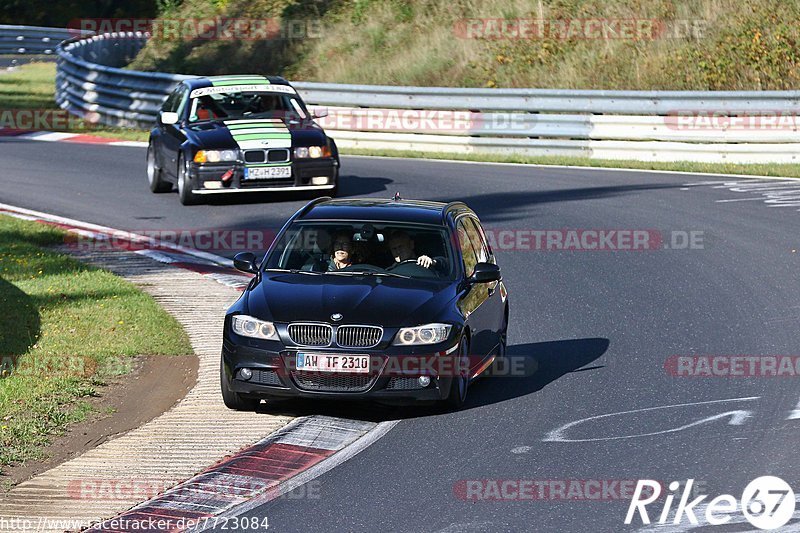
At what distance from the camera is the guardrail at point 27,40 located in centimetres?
5388

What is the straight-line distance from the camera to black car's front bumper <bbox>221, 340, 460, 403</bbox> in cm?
913

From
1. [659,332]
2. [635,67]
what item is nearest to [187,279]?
[659,332]

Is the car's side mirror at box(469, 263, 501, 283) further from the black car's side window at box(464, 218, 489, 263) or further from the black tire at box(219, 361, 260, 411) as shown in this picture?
the black tire at box(219, 361, 260, 411)

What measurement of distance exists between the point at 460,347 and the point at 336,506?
7.66 feet

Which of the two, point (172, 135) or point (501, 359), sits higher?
point (172, 135)

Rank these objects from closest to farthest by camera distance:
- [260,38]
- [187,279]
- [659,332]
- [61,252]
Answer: [659,332] → [187,279] → [61,252] → [260,38]

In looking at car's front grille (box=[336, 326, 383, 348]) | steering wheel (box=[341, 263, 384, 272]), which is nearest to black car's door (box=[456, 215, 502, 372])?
steering wheel (box=[341, 263, 384, 272])

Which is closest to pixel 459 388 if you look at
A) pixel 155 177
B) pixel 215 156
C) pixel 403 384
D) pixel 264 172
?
pixel 403 384

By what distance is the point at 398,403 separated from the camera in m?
9.32

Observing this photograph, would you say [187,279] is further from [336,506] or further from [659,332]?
[336,506]

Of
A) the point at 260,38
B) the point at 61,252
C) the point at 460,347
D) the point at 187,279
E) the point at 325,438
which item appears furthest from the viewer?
the point at 260,38

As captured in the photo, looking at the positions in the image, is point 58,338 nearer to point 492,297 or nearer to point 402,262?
point 402,262

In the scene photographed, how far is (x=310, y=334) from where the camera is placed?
9266 millimetres

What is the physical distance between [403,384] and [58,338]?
3768 millimetres
